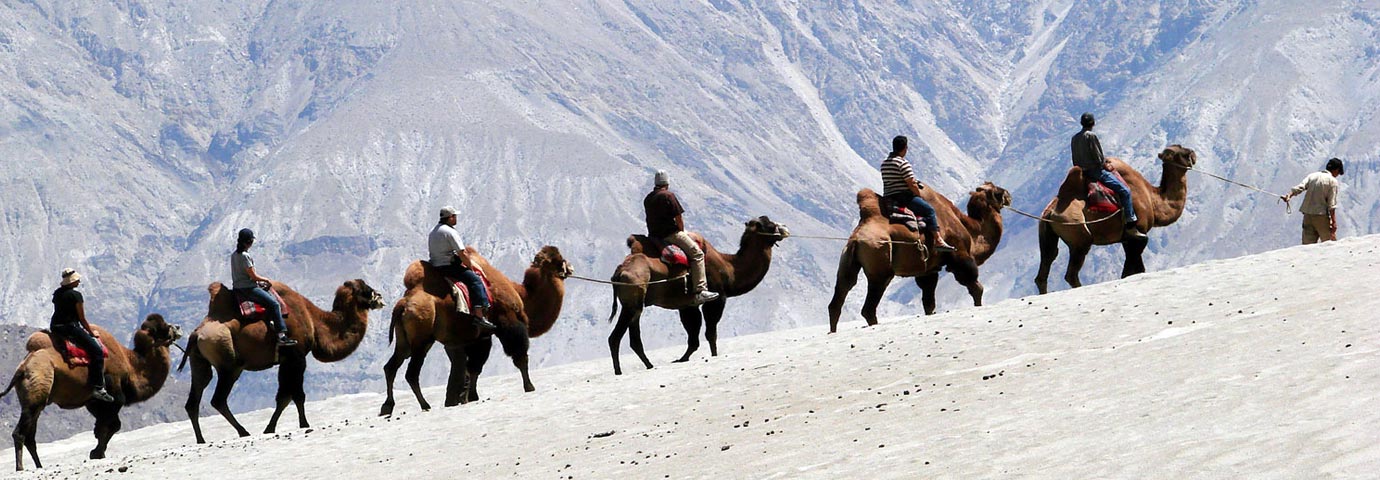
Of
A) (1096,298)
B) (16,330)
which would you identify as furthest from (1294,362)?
(16,330)

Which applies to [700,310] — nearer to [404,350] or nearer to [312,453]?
[404,350]

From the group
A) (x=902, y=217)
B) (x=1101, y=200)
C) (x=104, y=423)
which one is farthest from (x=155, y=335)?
(x=1101, y=200)

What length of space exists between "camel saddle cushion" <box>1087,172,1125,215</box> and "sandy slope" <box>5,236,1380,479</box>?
2074 millimetres

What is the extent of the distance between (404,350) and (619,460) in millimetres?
6827

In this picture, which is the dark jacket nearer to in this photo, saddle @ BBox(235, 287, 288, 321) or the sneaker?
the sneaker

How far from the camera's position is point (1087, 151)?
24.6 m

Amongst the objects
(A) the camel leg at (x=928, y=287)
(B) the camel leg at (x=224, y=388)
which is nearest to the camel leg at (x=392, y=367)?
(B) the camel leg at (x=224, y=388)

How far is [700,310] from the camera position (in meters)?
25.5

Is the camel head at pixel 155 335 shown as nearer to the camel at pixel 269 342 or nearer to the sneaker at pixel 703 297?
the camel at pixel 269 342

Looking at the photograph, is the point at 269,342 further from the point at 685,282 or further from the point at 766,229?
the point at 766,229

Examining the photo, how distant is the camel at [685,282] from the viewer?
24.2m

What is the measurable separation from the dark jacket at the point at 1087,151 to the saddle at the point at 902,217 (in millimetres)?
2264

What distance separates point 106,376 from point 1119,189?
489 inches

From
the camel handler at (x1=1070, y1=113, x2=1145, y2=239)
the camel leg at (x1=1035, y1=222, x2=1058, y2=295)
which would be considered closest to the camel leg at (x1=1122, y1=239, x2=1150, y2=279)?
the camel handler at (x1=1070, y1=113, x2=1145, y2=239)
